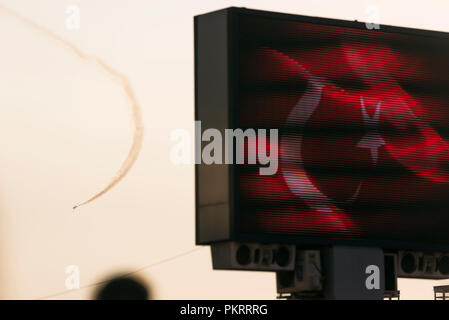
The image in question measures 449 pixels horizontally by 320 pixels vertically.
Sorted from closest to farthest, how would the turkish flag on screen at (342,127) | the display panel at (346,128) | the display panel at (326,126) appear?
the display panel at (326,126), the display panel at (346,128), the turkish flag on screen at (342,127)

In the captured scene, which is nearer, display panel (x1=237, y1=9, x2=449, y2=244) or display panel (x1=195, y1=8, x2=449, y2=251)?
display panel (x1=195, y1=8, x2=449, y2=251)

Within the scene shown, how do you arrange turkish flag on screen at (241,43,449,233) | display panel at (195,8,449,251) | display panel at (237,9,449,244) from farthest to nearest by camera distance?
turkish flag on screen at (241,43,449,233) < display panel at (237,9,449,244) < display panel at (195,8,449,251)

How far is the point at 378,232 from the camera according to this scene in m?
45.7

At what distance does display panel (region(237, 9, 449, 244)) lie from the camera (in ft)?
144

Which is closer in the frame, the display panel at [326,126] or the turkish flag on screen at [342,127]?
the display panel at [326,126]

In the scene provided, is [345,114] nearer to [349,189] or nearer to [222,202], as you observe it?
[349,189]

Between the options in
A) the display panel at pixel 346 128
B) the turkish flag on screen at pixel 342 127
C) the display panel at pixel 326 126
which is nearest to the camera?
the display panel at pixel 326 126

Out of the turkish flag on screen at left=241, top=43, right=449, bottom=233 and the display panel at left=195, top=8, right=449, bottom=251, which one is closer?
the display panel at left=195, top=8, right=449, bottom=251

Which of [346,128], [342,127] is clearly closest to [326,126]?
[342,127]

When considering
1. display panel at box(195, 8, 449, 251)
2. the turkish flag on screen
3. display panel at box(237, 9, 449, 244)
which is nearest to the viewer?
display panel at box(195, 8, 449, 251)

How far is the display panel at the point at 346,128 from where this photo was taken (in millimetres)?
43969

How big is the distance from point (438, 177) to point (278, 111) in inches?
237
